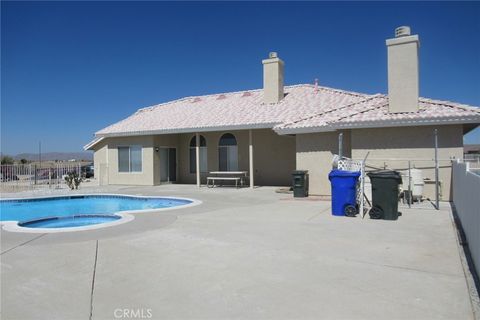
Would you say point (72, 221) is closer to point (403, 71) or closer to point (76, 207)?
point (76, 207)

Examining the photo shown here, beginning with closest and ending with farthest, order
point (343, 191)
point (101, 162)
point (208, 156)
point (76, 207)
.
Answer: point (343, 191) → point (76, 207) → point (208, 156) → point (101, 162)

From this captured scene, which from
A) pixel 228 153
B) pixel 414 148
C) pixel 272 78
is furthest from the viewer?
pixel 228 153

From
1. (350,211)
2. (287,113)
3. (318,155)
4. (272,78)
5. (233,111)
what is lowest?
(350,211)

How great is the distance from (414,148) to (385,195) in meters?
4.74

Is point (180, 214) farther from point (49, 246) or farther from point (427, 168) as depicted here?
point (427, 168)

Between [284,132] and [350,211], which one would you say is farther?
[284,132]

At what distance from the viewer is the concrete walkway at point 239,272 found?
14.1ft

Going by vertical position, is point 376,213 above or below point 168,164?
below

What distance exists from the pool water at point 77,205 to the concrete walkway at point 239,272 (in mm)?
5838

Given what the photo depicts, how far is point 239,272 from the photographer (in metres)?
5.54

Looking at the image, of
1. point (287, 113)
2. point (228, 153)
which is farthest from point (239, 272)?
point (228, 153)

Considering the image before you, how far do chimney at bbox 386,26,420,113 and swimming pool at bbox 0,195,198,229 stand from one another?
27.9 ft

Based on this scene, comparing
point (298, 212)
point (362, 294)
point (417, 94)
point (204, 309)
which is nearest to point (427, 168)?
point (417, 94)

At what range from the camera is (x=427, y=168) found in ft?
44.1
